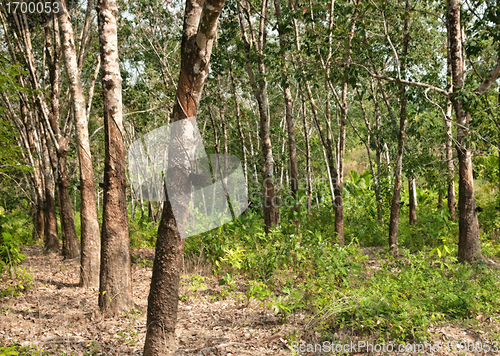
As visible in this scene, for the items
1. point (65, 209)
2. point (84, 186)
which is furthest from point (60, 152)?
point (84, 186)

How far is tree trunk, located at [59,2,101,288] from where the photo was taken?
242 inches

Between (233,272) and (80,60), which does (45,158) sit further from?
(233,272)

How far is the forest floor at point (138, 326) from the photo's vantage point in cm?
412

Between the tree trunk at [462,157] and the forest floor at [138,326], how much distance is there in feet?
10.0

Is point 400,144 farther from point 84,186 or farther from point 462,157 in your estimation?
point 84,186

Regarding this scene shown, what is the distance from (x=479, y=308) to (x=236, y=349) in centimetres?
325

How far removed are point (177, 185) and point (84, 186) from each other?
3.56 meters

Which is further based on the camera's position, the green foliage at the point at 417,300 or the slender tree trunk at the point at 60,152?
the slender tree trunk at the point at 60,152

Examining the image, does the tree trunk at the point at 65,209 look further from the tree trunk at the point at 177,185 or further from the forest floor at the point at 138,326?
the tree trunk at the point at 177,185

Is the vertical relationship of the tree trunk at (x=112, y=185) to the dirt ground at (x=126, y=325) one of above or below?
above

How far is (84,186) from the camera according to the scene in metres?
6.16

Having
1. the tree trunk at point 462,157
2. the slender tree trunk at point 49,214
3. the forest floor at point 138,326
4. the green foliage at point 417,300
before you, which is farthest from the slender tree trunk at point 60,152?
the tree trunk at point 462,157

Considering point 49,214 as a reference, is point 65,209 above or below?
above

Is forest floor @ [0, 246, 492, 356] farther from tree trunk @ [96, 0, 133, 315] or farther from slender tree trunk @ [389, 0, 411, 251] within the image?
slender tree trunk @ [389, 0, 411, 251]
